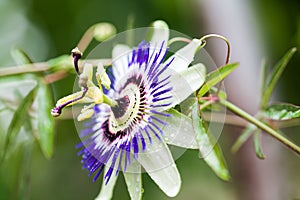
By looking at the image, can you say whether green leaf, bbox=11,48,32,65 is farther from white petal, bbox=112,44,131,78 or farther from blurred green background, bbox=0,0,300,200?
blurred green background, bbox=0,0,300,200

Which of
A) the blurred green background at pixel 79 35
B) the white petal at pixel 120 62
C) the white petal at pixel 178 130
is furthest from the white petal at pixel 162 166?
the blurred green background at pixel 79 35

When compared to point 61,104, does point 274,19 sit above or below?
below

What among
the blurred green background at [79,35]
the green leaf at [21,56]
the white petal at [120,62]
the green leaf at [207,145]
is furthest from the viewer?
the blurred green background at [79,35]

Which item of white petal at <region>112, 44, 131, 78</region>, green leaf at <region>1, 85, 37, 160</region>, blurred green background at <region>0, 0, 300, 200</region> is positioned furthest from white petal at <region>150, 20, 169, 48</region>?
blurred green background at <region>0, 0, 300, 200</region>

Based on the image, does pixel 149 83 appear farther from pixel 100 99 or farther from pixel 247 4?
pixel 247 4

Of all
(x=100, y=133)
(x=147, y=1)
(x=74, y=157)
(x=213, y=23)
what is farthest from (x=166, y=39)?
(x=147, y=1)

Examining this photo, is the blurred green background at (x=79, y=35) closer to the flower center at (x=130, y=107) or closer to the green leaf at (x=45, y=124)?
the green leaf at (x=45, y=124)
